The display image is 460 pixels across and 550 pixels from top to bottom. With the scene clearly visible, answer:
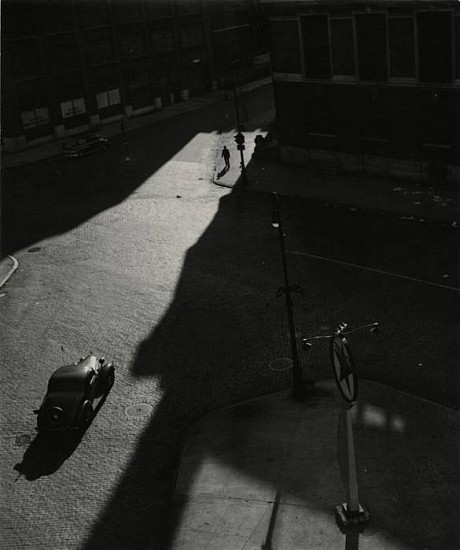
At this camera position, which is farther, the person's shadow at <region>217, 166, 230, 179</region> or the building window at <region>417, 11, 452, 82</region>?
the person's shadow at <region>217, 166, 230, 179</region>

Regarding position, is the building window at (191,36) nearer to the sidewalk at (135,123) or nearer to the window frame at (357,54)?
the sidewalk at (135,123)

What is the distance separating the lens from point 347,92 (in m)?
42.1

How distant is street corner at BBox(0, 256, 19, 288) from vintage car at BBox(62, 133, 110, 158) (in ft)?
64.8

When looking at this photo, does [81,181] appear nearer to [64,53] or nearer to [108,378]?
[64,53]

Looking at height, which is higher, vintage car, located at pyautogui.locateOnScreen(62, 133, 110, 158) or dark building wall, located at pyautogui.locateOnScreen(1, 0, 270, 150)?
dark building wall, located at pyautogui.locateOnScreen(1, 0, 270, 150)

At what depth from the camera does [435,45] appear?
121 feet

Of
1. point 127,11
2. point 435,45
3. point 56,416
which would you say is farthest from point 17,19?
point 56,416

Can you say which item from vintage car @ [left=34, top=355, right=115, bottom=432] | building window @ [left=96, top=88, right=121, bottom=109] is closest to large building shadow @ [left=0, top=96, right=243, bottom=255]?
building window @ [left=96, top=88, right=121, bottom=109]

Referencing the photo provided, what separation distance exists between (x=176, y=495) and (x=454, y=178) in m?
26.1

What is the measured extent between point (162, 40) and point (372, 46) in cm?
3459

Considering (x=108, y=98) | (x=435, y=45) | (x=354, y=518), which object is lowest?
(x=354, y=518)

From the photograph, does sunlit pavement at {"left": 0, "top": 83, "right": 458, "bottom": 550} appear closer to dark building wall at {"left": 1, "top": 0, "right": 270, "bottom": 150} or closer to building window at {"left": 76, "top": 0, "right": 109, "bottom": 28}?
dark building wall at {"left": 1, "top": 0, "right": 270, "bottom": 150}

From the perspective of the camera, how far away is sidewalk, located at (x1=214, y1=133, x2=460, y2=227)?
36250mm

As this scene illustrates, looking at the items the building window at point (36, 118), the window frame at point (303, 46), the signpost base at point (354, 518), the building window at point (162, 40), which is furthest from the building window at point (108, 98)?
the signpost base at point (354, 518)
